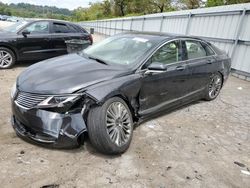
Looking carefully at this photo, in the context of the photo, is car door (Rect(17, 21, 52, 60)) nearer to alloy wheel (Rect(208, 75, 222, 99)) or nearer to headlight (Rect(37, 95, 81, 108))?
alloy wheel (Rect(208, 75, 222, 99))

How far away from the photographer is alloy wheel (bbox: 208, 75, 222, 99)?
19.4 ft

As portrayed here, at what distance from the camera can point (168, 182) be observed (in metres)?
3.02

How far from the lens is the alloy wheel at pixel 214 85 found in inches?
233

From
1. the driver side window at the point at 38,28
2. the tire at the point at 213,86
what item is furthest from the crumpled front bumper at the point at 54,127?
the driver side window at the point at 38,28

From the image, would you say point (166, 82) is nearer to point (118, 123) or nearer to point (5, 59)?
point (118, 123)

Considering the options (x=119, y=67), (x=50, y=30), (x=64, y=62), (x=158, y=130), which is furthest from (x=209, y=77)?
(x=50, y=30)

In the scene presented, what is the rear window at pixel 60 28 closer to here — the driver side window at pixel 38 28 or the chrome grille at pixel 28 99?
the driver side window at pixel 38 28

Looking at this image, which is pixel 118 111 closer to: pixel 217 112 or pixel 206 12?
pixel 217 112

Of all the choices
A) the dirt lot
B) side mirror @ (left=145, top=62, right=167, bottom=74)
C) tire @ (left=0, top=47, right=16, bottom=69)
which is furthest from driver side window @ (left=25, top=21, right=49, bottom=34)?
side mirror @ (left=145, top=62, right=167, bottom=74)

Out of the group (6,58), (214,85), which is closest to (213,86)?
(214,85)

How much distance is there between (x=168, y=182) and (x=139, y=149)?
2.46 ft

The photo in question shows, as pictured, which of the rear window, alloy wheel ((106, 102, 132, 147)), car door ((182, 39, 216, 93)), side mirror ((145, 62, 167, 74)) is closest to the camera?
alloy wheel ((106, 102, 132, 147))

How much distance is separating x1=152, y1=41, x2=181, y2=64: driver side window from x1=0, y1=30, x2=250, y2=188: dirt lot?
109 centimetres

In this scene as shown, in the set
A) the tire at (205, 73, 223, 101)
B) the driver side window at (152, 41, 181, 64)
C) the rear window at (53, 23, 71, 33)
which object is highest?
the driver side window at (152, 41, 181, 64)
